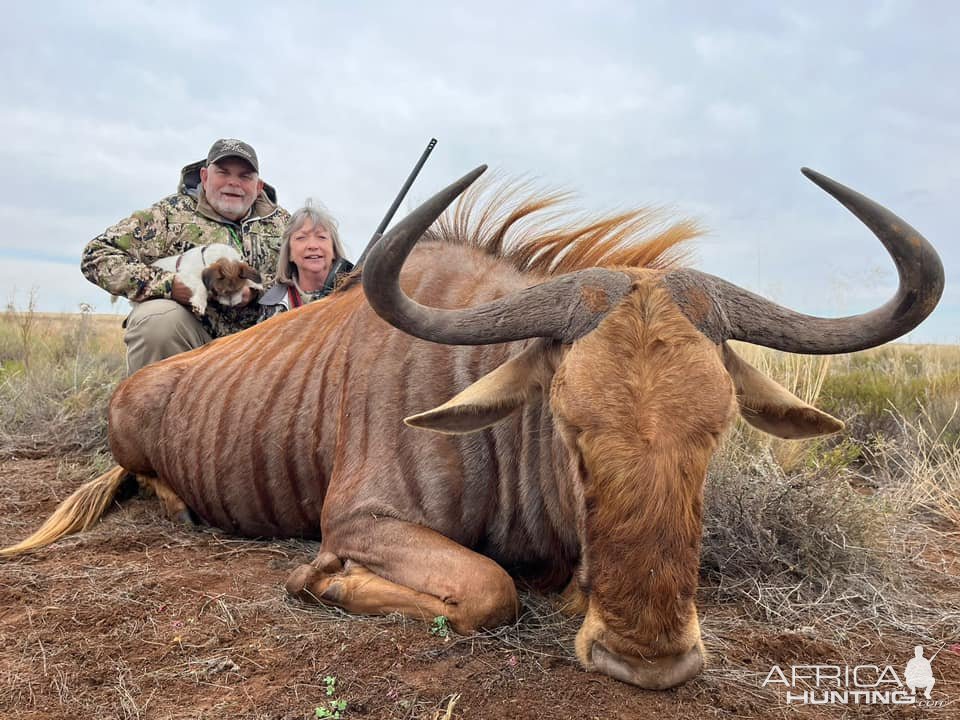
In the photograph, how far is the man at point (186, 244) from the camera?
6598 mm

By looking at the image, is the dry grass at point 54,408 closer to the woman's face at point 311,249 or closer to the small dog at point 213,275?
the small dog at point 213,275

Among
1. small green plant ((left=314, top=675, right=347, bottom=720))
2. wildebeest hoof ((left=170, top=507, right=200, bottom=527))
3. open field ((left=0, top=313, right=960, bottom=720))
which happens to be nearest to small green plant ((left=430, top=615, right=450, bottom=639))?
open field ((left=0, top=313, right=960, bottom=720))

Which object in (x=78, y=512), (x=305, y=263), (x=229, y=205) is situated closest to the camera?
(x=78, y=512)

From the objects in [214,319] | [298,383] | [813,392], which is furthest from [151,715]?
[813,392]

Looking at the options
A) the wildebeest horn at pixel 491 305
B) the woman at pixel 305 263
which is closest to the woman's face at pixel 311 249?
the woman at pixel 305 263

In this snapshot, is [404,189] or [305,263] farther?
[404,189]

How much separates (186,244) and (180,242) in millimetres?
63

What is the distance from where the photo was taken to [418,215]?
2672mm

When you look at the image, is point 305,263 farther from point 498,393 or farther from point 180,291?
point 498,393

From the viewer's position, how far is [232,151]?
7.38 metres

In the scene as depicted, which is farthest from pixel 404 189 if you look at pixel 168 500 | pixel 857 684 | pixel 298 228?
pixel 857 684

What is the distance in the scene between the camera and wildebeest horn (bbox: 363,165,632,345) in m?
2.74

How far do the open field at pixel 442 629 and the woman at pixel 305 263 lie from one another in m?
2.17

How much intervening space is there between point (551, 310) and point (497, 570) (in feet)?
3.51
